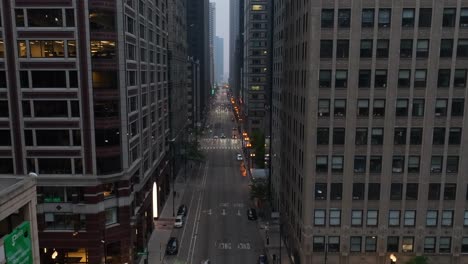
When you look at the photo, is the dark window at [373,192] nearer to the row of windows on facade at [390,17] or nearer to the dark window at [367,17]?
the row of windows on facade at [390,17]

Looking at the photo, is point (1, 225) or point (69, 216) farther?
point (69, 216)

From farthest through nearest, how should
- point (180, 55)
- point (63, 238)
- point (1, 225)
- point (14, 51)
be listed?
point (180, 55) → point (63, 238) → point (14, 51) → point (1, 225)

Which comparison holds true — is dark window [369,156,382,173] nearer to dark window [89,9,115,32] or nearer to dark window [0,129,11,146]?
dark window [89,9,115,32]

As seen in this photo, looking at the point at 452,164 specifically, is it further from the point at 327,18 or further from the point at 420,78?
the point at 327,18

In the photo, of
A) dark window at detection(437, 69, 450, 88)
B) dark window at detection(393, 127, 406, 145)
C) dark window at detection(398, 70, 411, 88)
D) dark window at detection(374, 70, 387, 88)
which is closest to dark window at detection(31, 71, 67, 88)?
dark window at detection(374, 70, 387, 88)

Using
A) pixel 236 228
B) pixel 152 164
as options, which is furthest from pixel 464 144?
pixel 152 164

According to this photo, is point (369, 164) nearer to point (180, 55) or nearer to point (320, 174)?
point (320, 174)
